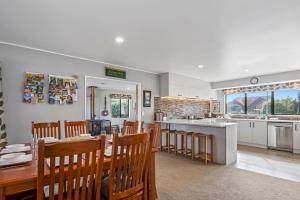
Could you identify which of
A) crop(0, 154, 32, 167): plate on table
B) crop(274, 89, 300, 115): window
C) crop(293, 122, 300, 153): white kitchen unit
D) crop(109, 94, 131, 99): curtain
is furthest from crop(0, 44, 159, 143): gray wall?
crop(274, 89, 300, 115): window

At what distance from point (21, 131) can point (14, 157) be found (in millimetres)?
1919

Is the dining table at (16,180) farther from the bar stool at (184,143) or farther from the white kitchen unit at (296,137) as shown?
the white kitchen unit at (296,137)

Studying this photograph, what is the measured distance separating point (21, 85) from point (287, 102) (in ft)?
24.4

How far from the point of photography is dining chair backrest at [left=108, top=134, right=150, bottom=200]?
4.59 ft

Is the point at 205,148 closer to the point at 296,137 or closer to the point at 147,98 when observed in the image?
the point at 147,98

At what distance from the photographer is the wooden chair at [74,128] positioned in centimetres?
288

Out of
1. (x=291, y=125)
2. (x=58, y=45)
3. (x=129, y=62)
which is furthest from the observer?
(x=291, y=125)

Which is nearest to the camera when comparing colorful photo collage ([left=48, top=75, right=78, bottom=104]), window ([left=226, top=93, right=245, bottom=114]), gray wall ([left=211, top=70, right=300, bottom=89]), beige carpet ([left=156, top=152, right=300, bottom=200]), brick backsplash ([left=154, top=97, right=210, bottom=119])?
beige carpet ([left=156, top=152, right=300, bottom=200])

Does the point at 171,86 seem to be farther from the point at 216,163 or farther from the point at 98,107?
the point at 98,107

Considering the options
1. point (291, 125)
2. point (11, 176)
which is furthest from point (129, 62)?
point (291, 125)

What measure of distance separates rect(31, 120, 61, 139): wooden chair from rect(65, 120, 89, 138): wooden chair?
14 centimetres

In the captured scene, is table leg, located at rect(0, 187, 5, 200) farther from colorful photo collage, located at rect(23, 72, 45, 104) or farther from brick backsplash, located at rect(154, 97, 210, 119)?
brick backsplash, located at rect(154, 97, 210, 119)

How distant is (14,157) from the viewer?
1.64m

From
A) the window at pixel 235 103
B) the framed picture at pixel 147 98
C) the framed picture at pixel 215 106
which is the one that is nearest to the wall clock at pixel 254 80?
the window at pixel 235 103
